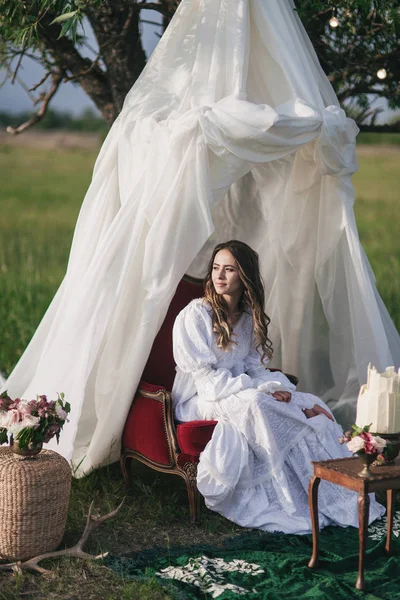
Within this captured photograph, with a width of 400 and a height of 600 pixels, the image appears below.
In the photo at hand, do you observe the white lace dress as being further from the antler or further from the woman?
the antler

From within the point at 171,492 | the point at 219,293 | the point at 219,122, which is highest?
the point at 219,122

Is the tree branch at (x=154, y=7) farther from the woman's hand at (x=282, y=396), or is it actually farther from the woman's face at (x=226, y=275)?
the woman's hand at (x=282, y=396)

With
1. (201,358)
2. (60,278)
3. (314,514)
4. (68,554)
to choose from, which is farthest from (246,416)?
(60,278)

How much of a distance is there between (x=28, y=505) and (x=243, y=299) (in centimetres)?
158

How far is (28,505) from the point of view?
3.55 metres

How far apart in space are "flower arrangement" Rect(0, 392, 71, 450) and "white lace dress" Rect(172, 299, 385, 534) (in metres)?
0.74

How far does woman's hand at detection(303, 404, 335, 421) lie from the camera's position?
418cm

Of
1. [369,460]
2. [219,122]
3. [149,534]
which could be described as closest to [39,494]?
[149,534]

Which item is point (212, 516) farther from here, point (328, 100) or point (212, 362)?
point (328, 100)

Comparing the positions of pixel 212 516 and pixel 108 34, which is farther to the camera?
pixel 108 34

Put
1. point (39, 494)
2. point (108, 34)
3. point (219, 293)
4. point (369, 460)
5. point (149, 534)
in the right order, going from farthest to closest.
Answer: point (108, 34)
point (219, 293)
point (149, 534)
point (39, 494)
point (369, 460)

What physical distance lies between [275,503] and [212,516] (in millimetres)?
324

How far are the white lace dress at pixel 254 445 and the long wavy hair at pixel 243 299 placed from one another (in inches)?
2.3

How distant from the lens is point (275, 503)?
402cm
